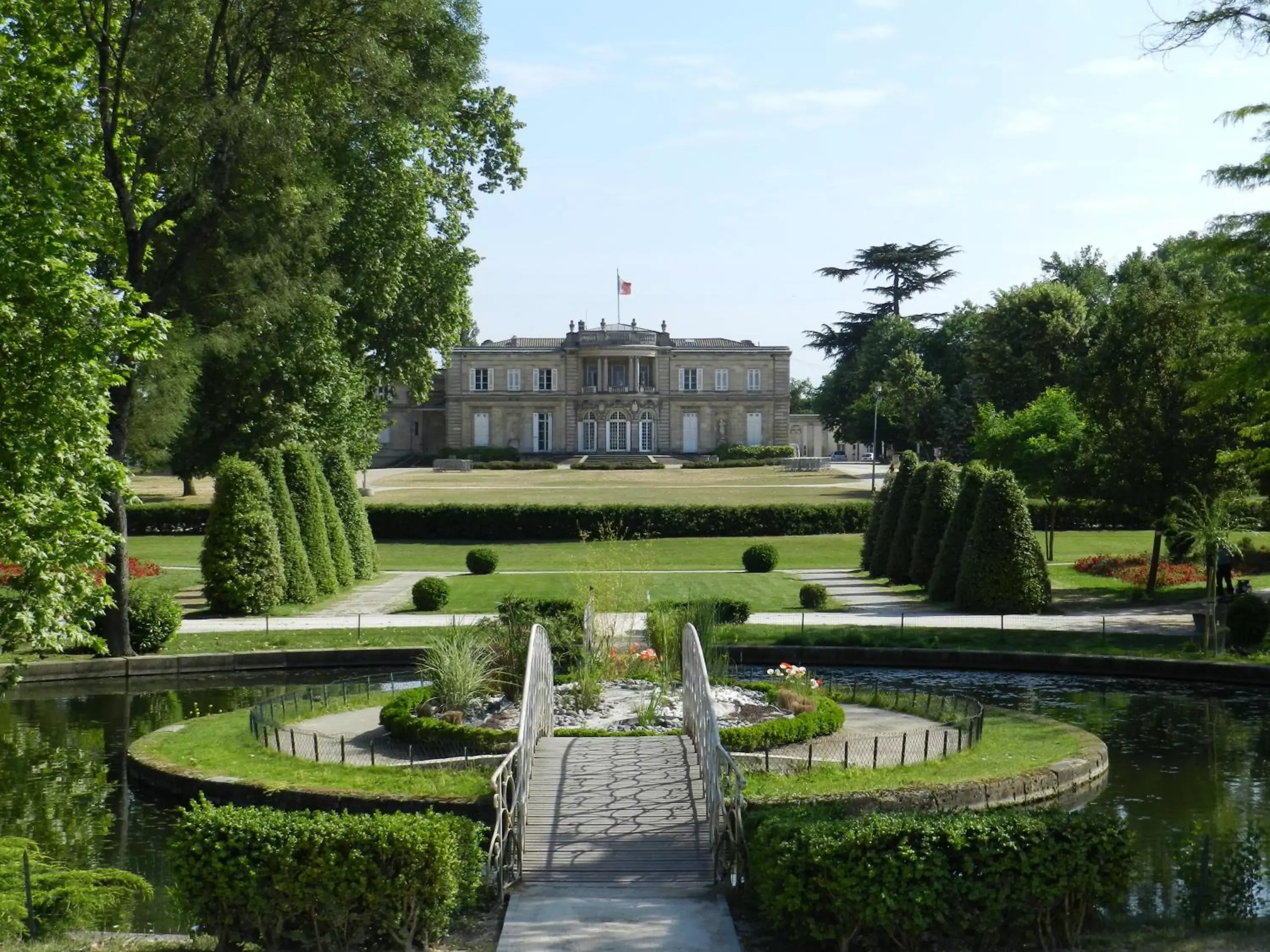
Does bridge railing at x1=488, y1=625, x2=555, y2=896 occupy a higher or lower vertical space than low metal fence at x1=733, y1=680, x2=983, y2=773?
higher

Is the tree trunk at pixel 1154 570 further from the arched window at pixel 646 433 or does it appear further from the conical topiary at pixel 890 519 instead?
the arched window at pixel 646 433

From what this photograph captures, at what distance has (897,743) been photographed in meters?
13.4

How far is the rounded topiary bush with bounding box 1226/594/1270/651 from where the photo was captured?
20250 mm

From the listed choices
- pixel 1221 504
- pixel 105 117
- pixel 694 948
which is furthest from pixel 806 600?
pixel 694 948

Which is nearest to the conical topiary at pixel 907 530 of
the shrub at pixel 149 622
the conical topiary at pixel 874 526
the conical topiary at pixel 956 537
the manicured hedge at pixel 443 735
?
the conical topiary at pixel 874 526

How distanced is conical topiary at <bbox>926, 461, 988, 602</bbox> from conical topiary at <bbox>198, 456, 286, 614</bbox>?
41.1ft

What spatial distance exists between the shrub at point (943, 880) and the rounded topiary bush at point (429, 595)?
18.8m

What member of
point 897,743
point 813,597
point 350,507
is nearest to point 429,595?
point 813,597

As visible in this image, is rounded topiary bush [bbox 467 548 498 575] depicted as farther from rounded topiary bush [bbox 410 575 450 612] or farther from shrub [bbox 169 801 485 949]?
shrub [bbox 169 801 485 949]

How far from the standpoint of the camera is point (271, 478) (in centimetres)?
2731

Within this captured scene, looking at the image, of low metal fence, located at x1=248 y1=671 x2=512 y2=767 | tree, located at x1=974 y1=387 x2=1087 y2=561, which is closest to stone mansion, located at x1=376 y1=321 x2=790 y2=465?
tree, located at x1=974 y1=387 x2=1087 y2=561

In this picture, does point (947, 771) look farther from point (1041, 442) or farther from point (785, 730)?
point (1041, 442)

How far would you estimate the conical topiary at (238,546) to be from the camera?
2533cm

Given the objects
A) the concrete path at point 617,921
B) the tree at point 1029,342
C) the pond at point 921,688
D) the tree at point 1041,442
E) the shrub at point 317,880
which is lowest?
the pond at point 921,688
